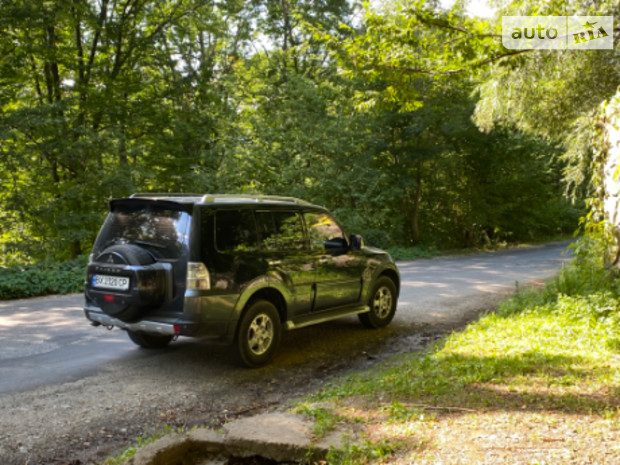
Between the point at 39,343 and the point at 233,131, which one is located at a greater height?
the point at 233,131

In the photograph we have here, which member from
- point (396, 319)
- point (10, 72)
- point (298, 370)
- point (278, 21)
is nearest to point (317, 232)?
point (298, 370)

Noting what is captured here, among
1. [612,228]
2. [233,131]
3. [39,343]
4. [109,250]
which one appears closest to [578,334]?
[612,228]

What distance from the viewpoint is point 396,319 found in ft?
29.7

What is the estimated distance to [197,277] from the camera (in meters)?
5.59

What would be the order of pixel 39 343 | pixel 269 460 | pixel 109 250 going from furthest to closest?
pixel 39 343 < pixel 109 250 < pixel 269 460

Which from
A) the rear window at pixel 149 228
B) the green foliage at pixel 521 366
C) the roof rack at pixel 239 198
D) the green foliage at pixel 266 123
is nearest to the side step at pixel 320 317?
the green foliage at pixel 521 366

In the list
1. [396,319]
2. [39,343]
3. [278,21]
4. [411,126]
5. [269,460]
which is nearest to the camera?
[269,460]

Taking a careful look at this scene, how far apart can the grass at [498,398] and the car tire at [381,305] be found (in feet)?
4.76

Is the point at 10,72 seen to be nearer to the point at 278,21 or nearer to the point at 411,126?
the point at 411,126

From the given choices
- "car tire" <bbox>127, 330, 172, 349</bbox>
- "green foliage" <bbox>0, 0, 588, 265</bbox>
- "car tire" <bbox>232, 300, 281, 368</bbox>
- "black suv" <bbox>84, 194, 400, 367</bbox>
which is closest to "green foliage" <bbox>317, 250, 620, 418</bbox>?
"car tire" <bbox>232, 300, 281, 368</bbox>

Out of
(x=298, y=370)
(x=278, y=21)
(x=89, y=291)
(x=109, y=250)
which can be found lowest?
(x=298, y=370)

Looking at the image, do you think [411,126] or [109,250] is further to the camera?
[411,126]

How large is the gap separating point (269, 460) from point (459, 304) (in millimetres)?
7381

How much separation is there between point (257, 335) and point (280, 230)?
1353mm
